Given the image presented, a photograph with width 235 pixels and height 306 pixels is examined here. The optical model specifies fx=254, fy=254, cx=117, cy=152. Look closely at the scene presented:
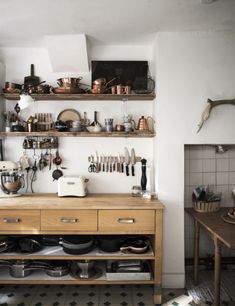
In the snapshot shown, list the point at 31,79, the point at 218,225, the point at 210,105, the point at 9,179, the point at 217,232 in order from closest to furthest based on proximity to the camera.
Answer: the point at 217,232 → the point at 218,225 → the point at 210,105 → the point at 9,179 → the point at 31,79

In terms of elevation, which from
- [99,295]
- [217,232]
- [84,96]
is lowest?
[99,295]

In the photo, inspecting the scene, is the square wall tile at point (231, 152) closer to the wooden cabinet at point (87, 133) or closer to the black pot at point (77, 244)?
the wooden cabinet at point (87, 133)

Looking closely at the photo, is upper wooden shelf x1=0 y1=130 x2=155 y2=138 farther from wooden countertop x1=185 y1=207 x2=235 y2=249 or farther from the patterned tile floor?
the patterned tile floor

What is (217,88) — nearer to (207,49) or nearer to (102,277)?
(207,49)

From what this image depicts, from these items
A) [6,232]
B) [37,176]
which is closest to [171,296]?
[6,232]

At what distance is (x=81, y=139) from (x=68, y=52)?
839mm

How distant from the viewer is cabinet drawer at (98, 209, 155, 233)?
204 cm

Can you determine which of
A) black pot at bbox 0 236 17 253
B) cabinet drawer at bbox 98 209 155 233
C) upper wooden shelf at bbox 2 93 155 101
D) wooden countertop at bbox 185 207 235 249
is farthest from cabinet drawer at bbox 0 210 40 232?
wooden countertop at bbox 185 207 235 249

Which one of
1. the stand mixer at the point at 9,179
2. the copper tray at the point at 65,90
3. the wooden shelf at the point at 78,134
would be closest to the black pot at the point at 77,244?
the stand mixer at the point at 9,179

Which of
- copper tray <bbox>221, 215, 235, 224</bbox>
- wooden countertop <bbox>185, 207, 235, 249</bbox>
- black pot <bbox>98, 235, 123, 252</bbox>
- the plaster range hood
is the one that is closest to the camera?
wooden countertop <bbox>185, 207, 235, 249</bbox>

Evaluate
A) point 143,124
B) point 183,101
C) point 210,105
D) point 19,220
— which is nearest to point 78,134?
point 143,124

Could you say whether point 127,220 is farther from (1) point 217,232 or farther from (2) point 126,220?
(1) point 217,232

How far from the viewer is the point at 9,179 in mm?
2346

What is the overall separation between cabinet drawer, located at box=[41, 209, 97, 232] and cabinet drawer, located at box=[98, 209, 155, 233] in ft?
0.24
